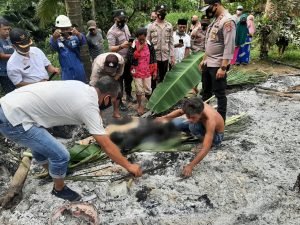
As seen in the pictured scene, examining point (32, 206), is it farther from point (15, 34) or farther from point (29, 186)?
point (15, 34)

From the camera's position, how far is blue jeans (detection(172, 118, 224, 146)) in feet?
13.8

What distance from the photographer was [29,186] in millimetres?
3701

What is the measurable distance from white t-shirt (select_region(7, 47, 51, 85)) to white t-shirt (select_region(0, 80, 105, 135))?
140 cm

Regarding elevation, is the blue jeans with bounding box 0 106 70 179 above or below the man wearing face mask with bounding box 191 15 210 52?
below

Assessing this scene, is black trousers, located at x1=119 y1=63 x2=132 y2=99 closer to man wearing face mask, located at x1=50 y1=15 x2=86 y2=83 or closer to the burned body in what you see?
man wearing face mask, located at x1=50 y1=15 x2=86 y2=83

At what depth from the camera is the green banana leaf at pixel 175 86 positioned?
5.10 m

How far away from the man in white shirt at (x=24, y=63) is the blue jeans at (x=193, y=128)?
1821mm

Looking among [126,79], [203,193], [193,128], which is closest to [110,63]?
[193,128]

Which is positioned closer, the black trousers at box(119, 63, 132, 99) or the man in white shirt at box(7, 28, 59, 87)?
the man in white shirt at box(7, 28, 59, 87)

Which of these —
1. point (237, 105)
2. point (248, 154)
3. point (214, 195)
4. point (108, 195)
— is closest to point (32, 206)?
point (108, 195)

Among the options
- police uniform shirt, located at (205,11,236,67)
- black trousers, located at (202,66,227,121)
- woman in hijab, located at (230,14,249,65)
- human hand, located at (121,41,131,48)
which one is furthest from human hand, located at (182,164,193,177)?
woman in hijab, located at (230,14,249,65)

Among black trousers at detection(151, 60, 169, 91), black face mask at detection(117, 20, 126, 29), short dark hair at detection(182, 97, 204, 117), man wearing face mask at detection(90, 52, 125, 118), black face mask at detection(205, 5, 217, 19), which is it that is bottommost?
black trousers at detection(151, 60, 169, 91)

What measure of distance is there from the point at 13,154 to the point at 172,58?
3.32 meters

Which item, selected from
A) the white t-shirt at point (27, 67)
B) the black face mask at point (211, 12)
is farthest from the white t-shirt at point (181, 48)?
the white t-shirt at point (27, 67)
